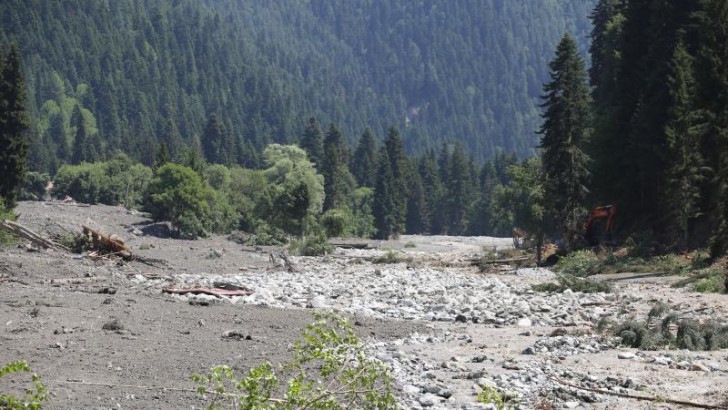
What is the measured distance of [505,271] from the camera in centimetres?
4094

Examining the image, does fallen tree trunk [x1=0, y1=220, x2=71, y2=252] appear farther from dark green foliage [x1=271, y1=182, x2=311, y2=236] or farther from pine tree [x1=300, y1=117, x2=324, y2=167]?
pine tree [x1=300, y1=117, x2=324, y2=167]

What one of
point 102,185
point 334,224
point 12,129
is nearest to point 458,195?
point 102,185

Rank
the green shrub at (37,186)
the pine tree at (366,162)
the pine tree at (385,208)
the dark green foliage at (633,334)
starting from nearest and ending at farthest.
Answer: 1. the dark green foliage at (633,334)
2. the pine tree at (385,208)
3. the green shrub at (37,186)
4. the pine tree at (366,162)

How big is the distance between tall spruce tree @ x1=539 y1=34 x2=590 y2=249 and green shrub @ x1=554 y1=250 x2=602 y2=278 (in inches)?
235

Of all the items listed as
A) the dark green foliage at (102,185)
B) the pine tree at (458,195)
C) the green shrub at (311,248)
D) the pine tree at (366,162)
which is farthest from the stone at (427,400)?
the pine tree at (366,162)

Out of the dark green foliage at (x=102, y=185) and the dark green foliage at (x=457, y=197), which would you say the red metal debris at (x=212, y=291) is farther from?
the dark green foliage at (x=457, y=197)

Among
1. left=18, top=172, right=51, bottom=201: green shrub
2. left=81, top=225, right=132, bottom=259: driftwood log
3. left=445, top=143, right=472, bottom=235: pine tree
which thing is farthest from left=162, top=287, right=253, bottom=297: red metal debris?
left=445, top=143, right=472, bottom=235: pine tree

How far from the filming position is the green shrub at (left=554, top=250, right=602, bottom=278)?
35.8 meters

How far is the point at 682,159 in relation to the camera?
3675 cm

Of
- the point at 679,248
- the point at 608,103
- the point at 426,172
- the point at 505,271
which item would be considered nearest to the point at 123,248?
the point at 505,271

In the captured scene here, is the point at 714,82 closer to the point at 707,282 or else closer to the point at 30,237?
the point at 707,282

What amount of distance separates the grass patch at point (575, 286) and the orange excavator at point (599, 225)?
704 inches

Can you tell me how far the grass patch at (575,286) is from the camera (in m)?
26.2

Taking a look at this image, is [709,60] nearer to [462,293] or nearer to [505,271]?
[505,271]
